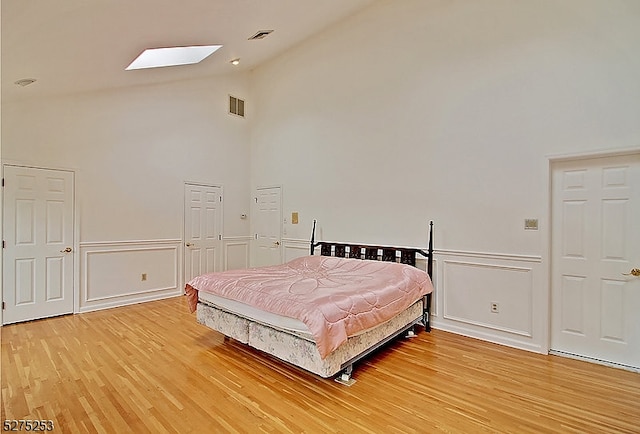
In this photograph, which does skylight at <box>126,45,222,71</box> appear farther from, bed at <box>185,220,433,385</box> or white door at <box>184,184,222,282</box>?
bed at <box>185,220,433,385</box>

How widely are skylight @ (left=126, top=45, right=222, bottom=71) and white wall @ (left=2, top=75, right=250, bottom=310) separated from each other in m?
1.16

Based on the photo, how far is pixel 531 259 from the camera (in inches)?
140

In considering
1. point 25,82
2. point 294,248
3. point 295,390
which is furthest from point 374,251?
point 25,82

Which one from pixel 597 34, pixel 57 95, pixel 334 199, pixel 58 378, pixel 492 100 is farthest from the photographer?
pixel 334 199

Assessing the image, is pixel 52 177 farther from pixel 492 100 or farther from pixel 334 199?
pixel 492 100

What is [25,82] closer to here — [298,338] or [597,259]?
[298,338]

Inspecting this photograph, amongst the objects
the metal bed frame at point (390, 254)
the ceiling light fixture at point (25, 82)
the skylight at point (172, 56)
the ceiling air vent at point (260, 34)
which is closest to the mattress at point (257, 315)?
the metal bed frame at point (390, 254)

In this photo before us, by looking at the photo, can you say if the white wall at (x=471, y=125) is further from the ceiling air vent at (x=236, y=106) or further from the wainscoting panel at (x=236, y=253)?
the wainscoting panel at (x=236, y=253)

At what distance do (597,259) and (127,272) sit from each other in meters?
6.30

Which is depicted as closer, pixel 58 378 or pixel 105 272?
pixel 58 378

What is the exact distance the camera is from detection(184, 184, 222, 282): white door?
20.0 ft

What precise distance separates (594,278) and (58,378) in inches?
202

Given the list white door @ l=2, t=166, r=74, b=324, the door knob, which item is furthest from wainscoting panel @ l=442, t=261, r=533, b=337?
white door @ l=2, t=166, r=74, b=324

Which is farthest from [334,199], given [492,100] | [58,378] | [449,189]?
[58,378]
